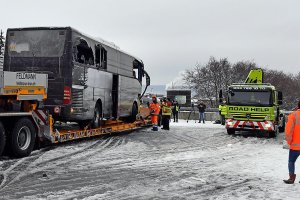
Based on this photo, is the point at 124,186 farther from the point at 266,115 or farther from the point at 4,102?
the point at 266,115

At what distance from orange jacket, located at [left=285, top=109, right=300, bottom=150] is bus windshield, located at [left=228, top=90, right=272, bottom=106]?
33.9 feet

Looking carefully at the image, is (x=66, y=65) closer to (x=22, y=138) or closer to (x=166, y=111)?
(x=22, y=138)

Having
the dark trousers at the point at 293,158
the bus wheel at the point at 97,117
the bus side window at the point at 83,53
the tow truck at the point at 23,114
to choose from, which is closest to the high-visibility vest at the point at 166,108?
the bus wheel at the point at 97,117

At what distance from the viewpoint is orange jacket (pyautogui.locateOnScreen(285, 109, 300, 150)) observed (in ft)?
25.5

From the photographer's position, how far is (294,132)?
7.84 meters

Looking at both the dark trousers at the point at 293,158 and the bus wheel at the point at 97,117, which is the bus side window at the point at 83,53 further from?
the dark trousers at the point at 293,158

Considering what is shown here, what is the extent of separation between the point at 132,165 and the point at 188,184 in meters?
2.35

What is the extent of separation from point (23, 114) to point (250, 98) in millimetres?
11041

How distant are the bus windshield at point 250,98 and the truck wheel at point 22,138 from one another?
10.3 metres

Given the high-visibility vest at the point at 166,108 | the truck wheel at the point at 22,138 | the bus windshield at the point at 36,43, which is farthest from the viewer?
the high-visibility vest at the point at 166,108

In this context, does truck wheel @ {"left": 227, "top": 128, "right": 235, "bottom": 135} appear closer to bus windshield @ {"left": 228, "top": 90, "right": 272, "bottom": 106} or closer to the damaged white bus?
bus windshield @ {"left": 228, "top": 90, "right": 272, "bottom": 106}

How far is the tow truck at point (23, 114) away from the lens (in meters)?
9.74

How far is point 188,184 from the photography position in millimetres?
7547

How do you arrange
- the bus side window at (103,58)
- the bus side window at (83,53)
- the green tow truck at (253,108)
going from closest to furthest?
the bus side window at (83,53) < the bus side window at (103,58) < the green tow truck at (253,108)
